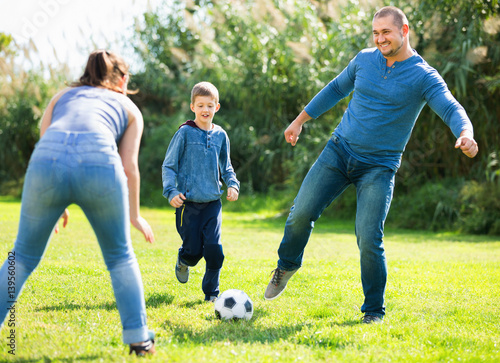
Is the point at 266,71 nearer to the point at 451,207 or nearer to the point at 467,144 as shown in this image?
the point at 451,207

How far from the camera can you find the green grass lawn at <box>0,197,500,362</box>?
304 cm

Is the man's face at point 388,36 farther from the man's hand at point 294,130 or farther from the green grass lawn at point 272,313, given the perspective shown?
the green grass lawn at point 272,313

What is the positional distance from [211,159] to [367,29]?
9.69 meters

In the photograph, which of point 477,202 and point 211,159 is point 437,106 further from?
point 477,202

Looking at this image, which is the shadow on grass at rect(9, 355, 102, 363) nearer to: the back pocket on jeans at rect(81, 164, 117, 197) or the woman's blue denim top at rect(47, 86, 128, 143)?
the back pocket on jeans at rect(81, 164, 117, 197)

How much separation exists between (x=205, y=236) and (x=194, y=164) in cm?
60

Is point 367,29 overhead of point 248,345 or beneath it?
overhead

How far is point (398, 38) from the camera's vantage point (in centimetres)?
374

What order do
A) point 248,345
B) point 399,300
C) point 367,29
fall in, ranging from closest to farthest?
point 248,345
point 399,300
point 367,29

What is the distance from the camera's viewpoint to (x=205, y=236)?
453 cm

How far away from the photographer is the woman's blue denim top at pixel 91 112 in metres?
2.72

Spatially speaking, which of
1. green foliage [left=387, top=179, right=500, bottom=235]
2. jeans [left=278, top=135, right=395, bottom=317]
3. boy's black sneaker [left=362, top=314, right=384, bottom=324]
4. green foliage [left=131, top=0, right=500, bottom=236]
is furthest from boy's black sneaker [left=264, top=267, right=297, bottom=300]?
green foliage [left=387, top=179, right=500, bottom=235]

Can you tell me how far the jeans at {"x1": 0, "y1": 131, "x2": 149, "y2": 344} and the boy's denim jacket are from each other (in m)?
1.72

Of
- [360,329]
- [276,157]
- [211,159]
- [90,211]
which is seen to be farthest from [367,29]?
[90,211]
